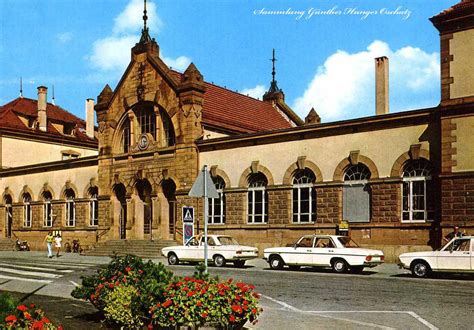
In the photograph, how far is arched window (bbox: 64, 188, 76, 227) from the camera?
40750 millimetres

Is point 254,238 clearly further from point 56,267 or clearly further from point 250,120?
point 250,120

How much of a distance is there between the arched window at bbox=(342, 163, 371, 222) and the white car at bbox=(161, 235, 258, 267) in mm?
4612

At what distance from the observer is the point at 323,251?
2206 centimetres

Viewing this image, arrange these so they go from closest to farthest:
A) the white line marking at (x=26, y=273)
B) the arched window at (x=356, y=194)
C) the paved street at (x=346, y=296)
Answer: the paved street at (x=346, y=296), the white line marking at (x=26, y=273), the arched window at (x=356, y=194)

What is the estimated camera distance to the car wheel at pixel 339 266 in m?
21.6

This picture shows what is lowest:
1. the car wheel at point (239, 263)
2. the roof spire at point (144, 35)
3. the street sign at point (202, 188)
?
the car wheel at point (239, 263)

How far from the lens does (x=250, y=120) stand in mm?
41688

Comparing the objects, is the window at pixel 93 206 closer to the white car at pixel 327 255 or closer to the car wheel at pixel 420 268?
the white car at pixel 327 255

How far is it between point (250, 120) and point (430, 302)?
95.9ft

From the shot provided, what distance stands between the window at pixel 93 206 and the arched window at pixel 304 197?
15.2 metres

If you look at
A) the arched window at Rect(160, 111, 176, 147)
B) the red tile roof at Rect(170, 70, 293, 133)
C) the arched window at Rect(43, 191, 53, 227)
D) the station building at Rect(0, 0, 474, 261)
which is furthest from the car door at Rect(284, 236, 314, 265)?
the arched window at Rect(43, 191, 53, 227)

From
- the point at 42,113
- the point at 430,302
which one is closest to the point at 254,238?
the point at 430,302

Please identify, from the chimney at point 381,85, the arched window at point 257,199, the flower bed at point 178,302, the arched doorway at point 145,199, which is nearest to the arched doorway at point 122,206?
the arched doorway at point 145,199

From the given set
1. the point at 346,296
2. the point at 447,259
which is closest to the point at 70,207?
the point at 447,259
